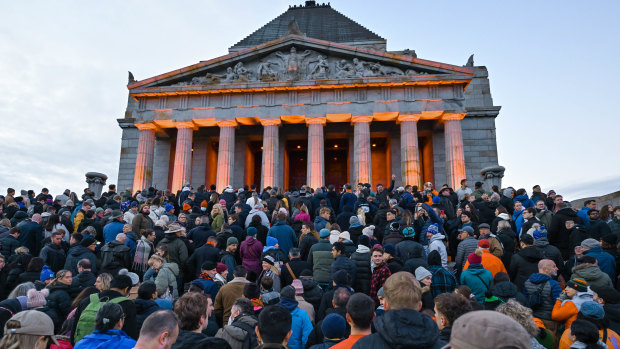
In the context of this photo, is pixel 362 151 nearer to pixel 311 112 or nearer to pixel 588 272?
pixel 311 112

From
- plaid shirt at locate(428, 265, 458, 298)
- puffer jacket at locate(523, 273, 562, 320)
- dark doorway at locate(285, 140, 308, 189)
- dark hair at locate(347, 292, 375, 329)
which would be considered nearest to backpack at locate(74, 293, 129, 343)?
dark hair at locate(347, 292, 375, 329)

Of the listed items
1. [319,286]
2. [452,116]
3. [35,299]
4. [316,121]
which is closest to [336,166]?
[316,121]

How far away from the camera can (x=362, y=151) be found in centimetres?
2575

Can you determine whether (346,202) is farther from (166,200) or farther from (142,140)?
(142,140)

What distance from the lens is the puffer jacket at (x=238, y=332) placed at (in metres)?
4.68

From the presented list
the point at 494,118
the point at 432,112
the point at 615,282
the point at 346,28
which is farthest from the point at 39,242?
the point at 346,28

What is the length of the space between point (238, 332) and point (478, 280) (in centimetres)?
403

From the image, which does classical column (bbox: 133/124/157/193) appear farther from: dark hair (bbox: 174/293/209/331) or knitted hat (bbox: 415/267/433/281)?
dark hair (bbox: 174/293/209/331)

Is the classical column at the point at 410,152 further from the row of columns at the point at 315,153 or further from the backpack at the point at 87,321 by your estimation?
the backpack at the point at 87,321

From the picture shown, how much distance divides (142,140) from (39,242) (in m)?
17.4

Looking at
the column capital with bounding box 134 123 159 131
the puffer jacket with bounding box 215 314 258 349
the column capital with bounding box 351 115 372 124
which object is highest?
the column capital with bounding box 351 115 372 124

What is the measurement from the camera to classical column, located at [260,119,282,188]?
85.0 ft

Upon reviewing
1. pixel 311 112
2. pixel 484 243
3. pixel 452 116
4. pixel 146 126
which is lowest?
pixel 484 243

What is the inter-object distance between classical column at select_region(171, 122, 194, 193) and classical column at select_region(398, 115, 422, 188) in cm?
1331
